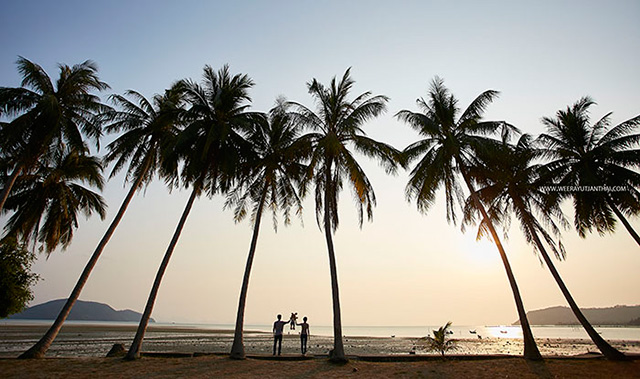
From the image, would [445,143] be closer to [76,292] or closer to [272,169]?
[272,169]

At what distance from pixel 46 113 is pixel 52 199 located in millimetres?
7785

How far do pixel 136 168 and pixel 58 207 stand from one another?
6.76 m

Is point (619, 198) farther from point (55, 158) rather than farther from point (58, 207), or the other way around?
point (58, 207)

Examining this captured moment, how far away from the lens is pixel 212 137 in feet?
54.5

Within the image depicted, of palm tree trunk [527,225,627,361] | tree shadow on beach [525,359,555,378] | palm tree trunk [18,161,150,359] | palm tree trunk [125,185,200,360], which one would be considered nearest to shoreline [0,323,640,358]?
palm tree trunk [125,185,200,360]

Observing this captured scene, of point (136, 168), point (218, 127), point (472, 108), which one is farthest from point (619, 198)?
point (136, 168)

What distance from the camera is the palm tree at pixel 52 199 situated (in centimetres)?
2064

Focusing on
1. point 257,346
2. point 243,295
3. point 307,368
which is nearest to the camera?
point 307,368

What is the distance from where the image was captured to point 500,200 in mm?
20641

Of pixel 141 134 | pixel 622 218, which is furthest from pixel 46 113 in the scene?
pixel 622 218

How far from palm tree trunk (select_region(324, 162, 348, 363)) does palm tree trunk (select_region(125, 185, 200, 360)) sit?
6.82m

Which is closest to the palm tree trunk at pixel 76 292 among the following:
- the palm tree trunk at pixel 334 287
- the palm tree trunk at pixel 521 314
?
the palm tree trunk at pixel 334 287

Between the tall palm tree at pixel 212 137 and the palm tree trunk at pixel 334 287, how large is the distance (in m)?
4.90

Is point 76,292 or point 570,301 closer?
point 76,292
